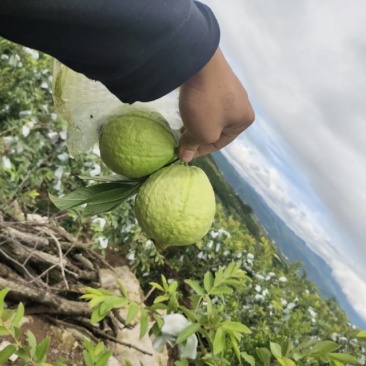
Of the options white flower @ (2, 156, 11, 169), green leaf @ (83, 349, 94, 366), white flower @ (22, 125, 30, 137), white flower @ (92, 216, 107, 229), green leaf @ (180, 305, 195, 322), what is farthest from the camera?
white flower @ (92, 216, 107, 229)

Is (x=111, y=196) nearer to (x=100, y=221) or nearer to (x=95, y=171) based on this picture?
(x=95, y=171)

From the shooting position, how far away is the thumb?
987mm

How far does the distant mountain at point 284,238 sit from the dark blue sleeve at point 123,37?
519 cm

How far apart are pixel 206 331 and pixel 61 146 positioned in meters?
2.51

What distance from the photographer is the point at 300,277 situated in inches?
225

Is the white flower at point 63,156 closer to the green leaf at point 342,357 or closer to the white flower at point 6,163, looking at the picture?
the white flower at point 6,163

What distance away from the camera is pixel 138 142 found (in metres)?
1.07

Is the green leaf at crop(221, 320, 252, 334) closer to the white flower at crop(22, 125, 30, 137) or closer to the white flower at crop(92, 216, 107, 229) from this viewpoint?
the white flower at crop(22, 125, 30, 137)

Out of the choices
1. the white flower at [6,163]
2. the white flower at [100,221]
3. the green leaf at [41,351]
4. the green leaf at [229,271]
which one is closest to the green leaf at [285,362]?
the green leaf at [229,271]

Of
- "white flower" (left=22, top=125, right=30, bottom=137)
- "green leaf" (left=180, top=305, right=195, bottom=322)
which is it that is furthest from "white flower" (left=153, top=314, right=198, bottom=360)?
"white flower" (left=22, top=125, right=30, bottom=137)

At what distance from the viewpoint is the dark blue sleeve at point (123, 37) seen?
750 mm

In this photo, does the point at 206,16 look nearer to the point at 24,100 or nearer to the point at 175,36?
the point at 175,36

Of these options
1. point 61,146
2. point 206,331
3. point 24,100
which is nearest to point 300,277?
point 61,146

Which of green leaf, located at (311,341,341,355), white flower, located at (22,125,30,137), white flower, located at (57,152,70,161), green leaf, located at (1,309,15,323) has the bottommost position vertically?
white flower, located at (57,152,70,161)
